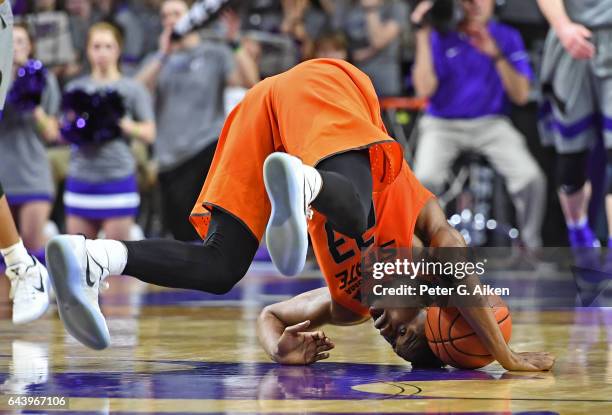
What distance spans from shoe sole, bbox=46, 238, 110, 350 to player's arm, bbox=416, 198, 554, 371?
114 centimetres

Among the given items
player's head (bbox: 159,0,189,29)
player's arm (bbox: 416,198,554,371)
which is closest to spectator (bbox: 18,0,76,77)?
player's head (bbox: 159,0,189,29)

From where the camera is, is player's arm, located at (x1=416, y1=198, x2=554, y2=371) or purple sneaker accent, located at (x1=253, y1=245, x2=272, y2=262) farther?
purple sneaker accent, located at (x1=253, y1=245, x2=272, y2=262)

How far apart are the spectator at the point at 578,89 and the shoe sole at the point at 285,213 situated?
3.52 metres

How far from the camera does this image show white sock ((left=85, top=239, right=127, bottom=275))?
3.33 meters

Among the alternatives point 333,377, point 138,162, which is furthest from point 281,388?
point 138,162

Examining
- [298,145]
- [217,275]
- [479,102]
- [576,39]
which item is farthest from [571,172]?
[217,275]

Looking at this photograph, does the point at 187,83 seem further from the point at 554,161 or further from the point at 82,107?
the point at 554,161

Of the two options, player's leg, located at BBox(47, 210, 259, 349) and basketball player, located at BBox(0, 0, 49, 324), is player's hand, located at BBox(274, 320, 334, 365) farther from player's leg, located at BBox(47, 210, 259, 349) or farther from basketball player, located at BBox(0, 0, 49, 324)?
basketball player, located at BBox(0, 0, 49, 324)

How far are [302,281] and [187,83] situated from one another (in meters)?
2.09

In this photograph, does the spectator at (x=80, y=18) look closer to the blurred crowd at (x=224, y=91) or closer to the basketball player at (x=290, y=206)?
the blurred crowd at (x=224, y=91)

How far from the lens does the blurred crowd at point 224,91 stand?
8.29 metres

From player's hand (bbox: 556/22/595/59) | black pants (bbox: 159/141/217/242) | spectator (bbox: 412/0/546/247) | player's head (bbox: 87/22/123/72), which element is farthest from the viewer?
black pants (bbox: 159/141/217/242)

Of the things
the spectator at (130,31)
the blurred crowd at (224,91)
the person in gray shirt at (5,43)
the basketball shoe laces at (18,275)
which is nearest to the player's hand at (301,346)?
the basketball shoe laces at (18,275)

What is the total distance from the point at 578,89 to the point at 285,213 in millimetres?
4223
